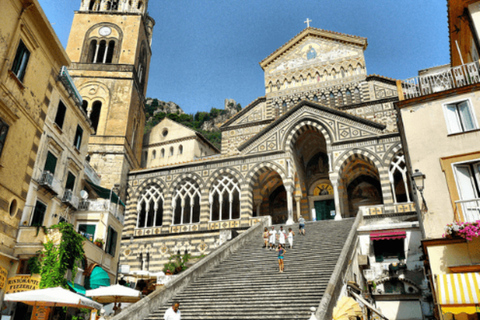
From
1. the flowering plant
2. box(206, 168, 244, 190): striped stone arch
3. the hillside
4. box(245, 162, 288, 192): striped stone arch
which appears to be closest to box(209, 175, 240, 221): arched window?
box(206, 168, 244, 190): striped stone arch

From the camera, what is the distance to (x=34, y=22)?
49.6ft

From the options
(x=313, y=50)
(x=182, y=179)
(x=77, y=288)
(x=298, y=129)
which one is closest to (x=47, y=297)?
(x=77, y=288)

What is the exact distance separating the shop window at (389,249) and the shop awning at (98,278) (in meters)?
12.5

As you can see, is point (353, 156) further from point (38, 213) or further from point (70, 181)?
point (38, 213)

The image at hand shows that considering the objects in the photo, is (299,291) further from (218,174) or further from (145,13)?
(145,13)

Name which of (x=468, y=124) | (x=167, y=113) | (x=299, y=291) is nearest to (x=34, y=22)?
(x=299, y=291)

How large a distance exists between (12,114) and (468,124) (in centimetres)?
1532

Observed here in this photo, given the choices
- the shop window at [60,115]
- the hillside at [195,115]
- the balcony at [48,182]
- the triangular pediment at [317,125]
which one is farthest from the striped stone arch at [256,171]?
the hillside at [195,115]

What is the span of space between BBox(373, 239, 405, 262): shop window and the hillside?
58.9 m

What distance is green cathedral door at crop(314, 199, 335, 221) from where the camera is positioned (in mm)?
26422

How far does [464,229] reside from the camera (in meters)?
10.0

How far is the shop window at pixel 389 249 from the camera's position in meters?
17.3

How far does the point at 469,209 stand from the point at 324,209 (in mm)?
16114

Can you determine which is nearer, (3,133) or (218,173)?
(3,133)
